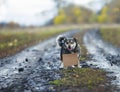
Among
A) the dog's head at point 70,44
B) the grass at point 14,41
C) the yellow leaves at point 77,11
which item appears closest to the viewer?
the dog's head at point 70,44

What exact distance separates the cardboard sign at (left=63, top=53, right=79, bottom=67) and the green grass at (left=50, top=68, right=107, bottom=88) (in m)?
0.47

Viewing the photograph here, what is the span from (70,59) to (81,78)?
2.50 metres

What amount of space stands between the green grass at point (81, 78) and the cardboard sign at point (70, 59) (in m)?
0.47

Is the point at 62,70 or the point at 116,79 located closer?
the point at 116,79

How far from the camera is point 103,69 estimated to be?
16906 millimetres

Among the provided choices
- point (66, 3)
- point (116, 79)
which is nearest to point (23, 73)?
point (116, 79)

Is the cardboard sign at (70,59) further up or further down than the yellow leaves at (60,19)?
further down

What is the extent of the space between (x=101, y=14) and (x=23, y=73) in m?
117

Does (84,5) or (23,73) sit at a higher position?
(84,5)

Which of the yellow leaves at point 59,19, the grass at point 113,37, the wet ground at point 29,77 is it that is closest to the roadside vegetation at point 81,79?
the wet ground at point 29,77

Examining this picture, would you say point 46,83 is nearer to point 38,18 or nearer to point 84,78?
point 84,78

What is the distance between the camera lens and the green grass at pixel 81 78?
13.4 metres

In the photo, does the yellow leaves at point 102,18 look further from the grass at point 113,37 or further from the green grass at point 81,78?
the green grass at point 81,78

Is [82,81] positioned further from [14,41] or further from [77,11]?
[77,11]
